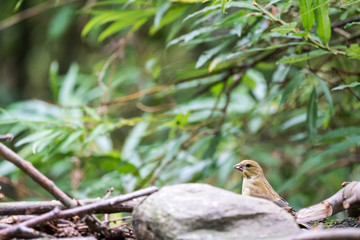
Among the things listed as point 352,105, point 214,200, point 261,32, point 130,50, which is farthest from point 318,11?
point 130,50

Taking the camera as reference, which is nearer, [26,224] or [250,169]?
[26,224]

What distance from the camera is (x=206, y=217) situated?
1880 millimetres

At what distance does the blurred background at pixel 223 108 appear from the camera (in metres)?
3.12

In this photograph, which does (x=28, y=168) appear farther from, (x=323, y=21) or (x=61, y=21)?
(x=61, y=21)

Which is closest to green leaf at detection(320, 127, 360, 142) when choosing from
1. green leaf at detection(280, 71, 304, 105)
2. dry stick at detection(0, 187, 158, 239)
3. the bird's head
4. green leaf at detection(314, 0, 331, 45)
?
green leaf at detection(280, 71, 304, 105)

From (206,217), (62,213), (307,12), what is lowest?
(206,217)

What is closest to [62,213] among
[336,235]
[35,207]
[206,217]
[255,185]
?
[35,207]

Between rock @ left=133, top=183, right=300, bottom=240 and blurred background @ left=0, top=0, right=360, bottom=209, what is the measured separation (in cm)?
86

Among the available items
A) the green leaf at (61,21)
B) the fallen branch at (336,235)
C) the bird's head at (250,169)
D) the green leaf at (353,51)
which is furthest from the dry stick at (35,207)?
the green leaf at (61,21)

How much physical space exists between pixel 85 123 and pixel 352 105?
2.05 meters

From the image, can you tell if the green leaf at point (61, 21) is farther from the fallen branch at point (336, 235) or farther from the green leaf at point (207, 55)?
the fallen branch at point (336, 235)

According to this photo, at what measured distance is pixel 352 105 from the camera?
13.1 feet

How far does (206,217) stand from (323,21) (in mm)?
1252

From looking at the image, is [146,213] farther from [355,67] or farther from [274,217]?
[355,67]
